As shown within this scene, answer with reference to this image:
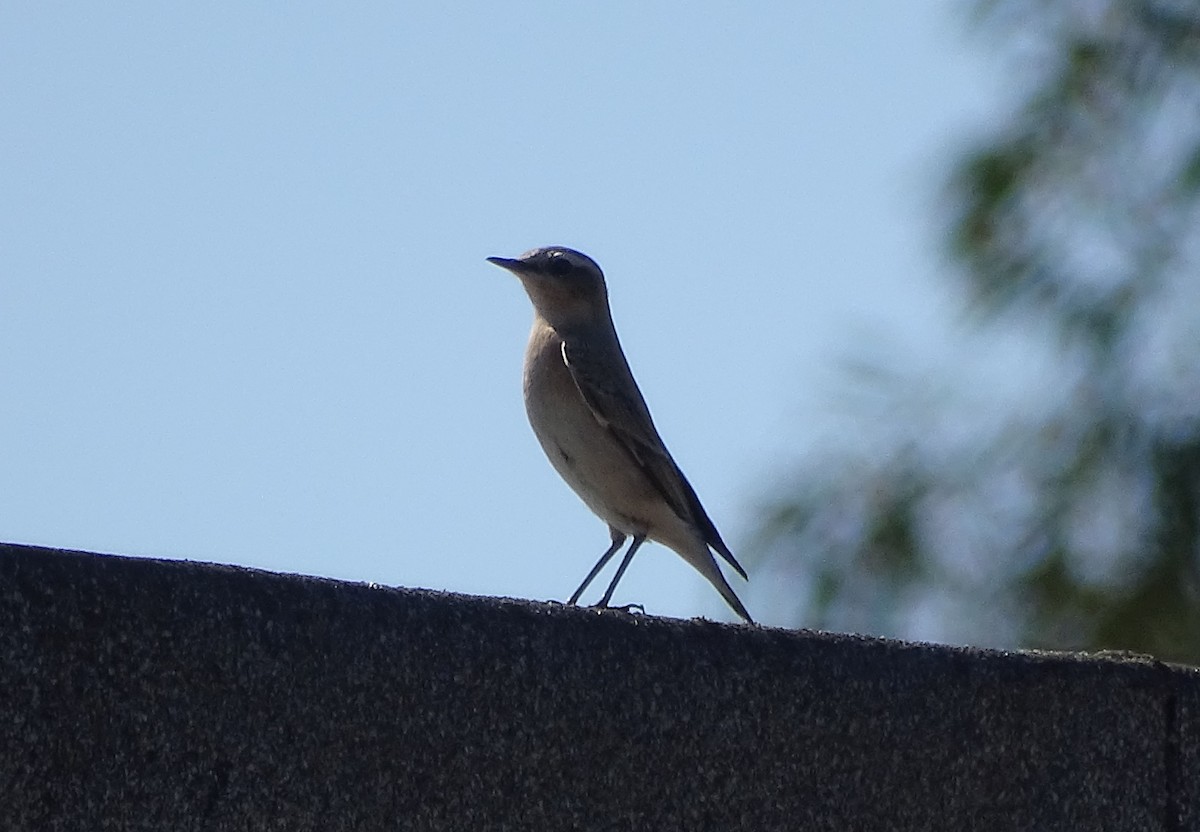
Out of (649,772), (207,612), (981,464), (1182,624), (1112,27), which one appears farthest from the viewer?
(1112,27)

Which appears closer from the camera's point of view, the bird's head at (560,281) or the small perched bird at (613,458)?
the small perched bird at (613,458)

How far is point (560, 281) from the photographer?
779 centimetres

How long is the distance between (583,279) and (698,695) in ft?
14.0

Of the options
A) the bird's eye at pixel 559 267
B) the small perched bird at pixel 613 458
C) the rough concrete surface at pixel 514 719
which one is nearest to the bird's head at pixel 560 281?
the bird's eye at pixel 559 267

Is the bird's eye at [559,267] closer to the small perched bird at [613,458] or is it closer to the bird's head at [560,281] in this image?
the bird's head at [560,281]

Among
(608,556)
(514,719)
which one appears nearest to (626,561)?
(608,556)

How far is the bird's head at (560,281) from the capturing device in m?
7.75

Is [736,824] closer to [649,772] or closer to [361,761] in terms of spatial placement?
[649,772]

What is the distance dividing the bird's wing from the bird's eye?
0.64 metres

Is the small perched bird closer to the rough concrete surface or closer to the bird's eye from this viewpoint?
the bird's eye

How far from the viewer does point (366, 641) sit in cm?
337

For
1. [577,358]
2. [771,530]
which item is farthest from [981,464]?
[577,358]

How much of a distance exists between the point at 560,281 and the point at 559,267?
2.1 inches

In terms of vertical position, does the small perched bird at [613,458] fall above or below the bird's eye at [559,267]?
below
